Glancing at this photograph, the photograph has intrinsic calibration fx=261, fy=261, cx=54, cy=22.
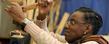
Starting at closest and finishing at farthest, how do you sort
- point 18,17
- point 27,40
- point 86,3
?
point 18,17 → point 27,40 → point 86,3

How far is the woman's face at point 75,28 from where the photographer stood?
5.02ft

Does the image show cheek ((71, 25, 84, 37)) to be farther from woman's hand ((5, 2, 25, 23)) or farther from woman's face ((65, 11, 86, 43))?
woman's hand ((5, 2, 25, 23))

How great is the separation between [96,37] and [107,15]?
1.53m

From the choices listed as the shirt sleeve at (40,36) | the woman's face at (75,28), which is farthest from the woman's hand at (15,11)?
the woman's face at (75,28)

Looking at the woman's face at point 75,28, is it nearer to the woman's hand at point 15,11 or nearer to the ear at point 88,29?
the ear at point 88,29

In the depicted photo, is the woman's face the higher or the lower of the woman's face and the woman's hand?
the lower

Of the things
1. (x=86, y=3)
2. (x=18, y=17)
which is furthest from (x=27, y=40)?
(x=18, y=17)

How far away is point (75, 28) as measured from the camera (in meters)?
1.54

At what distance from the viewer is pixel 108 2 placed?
2.94 m

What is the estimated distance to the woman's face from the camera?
153 cm

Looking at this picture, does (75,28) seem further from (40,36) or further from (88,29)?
(40,36)

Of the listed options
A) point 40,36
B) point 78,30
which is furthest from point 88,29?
point 40,36

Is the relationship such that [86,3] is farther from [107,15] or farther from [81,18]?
[81,18]

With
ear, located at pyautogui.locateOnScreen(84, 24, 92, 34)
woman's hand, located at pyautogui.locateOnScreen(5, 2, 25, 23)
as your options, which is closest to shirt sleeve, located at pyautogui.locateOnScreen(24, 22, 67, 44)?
woman's hand, located at pyautogui.locateOnScreen(5, 2, 25, 23)
